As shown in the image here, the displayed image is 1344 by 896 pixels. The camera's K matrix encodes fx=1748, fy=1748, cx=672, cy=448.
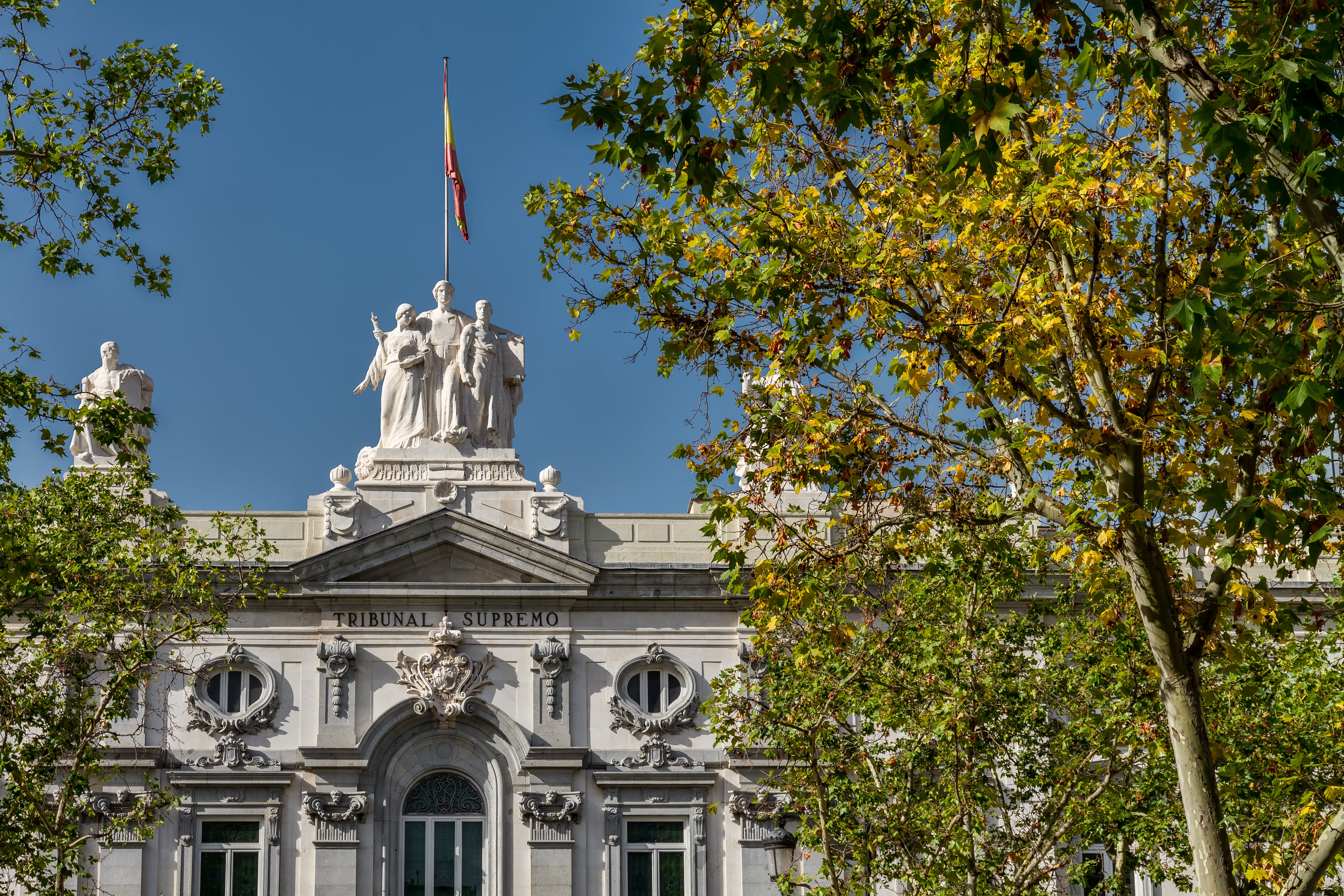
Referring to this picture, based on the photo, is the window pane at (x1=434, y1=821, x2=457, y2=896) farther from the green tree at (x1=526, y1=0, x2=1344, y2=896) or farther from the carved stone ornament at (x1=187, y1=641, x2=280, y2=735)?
the green tree at (x1=526, y1=0, x2=1344, y2=896)

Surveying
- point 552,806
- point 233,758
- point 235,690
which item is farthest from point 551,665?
point 233,758

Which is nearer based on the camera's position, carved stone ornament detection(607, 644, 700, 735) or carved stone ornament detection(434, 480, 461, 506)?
carved stone ornament detection(607, 644, 700, 735)

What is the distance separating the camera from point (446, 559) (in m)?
32.0

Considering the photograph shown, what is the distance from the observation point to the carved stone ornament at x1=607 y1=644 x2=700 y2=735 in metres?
31.5

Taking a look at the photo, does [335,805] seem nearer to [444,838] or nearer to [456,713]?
[444,838]

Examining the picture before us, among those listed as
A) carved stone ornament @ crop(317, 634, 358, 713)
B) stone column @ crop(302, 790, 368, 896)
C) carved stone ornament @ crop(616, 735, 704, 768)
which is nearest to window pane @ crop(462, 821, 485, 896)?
stone column @ crop(302, 790, 368, 896)

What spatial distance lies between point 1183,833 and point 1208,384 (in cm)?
1257

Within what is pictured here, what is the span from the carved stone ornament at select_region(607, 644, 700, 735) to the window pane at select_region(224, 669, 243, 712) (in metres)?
6.62

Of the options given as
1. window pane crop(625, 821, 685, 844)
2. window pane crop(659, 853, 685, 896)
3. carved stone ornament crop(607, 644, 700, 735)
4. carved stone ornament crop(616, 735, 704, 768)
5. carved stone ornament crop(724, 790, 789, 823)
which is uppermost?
carved stone ornament crop(607, 644, 700, 735)

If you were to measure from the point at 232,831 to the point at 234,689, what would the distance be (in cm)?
251

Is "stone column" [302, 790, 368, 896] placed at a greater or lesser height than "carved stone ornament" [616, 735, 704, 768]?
lesser

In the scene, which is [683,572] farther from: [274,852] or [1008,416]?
[1008,416]

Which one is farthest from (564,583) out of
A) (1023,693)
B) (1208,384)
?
(1208,384)

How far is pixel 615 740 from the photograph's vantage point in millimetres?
31531
